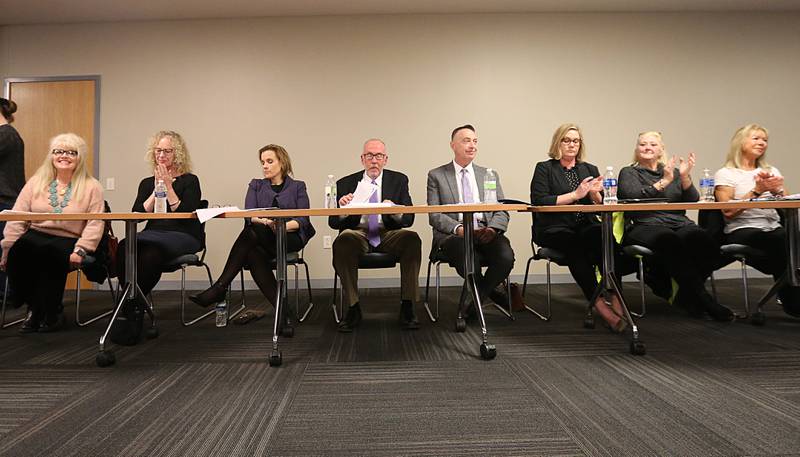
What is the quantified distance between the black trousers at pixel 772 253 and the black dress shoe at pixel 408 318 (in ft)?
6.30

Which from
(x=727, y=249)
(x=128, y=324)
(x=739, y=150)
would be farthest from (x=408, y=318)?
(x=739, y=150)

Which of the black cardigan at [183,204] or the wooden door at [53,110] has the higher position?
the wooden door at [53,110]

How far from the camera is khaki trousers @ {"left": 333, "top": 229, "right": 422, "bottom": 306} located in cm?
243

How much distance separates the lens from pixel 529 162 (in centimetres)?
444

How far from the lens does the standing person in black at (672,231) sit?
2475mm

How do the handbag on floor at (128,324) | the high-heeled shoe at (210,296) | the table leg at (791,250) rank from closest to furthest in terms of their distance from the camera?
the handbag on floor at (128,324) → the table leg at (791,250) → the high-heeled shoe at (210,296)

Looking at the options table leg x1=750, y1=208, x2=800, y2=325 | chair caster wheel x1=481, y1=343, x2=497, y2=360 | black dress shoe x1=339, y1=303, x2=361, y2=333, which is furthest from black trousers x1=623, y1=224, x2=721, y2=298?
black dress shoe x1=339, y1=303, x2=361, y2=333

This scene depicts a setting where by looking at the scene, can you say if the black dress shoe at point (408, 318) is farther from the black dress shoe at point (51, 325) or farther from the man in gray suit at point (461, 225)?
the black dress shoe at point (51, 325)

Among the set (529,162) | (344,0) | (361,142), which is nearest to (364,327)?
(361,142)

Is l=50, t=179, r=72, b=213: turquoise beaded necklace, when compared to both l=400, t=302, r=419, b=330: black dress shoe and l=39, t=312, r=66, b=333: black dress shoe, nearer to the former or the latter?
l=39, t=312, r=66, b=333: black dress shoe

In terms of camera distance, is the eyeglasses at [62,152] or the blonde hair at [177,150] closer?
the eyeglasses at [62,152]

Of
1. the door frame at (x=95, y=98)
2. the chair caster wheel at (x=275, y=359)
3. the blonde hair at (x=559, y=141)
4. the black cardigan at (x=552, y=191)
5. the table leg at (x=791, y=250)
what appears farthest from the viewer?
the door frame at (x=95, y=98)

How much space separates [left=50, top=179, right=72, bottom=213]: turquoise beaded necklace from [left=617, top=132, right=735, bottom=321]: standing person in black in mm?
3211

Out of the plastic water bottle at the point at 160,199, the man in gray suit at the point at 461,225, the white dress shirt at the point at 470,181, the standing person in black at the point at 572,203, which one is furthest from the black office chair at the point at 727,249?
the plastic water bottle at the point at 160,199
